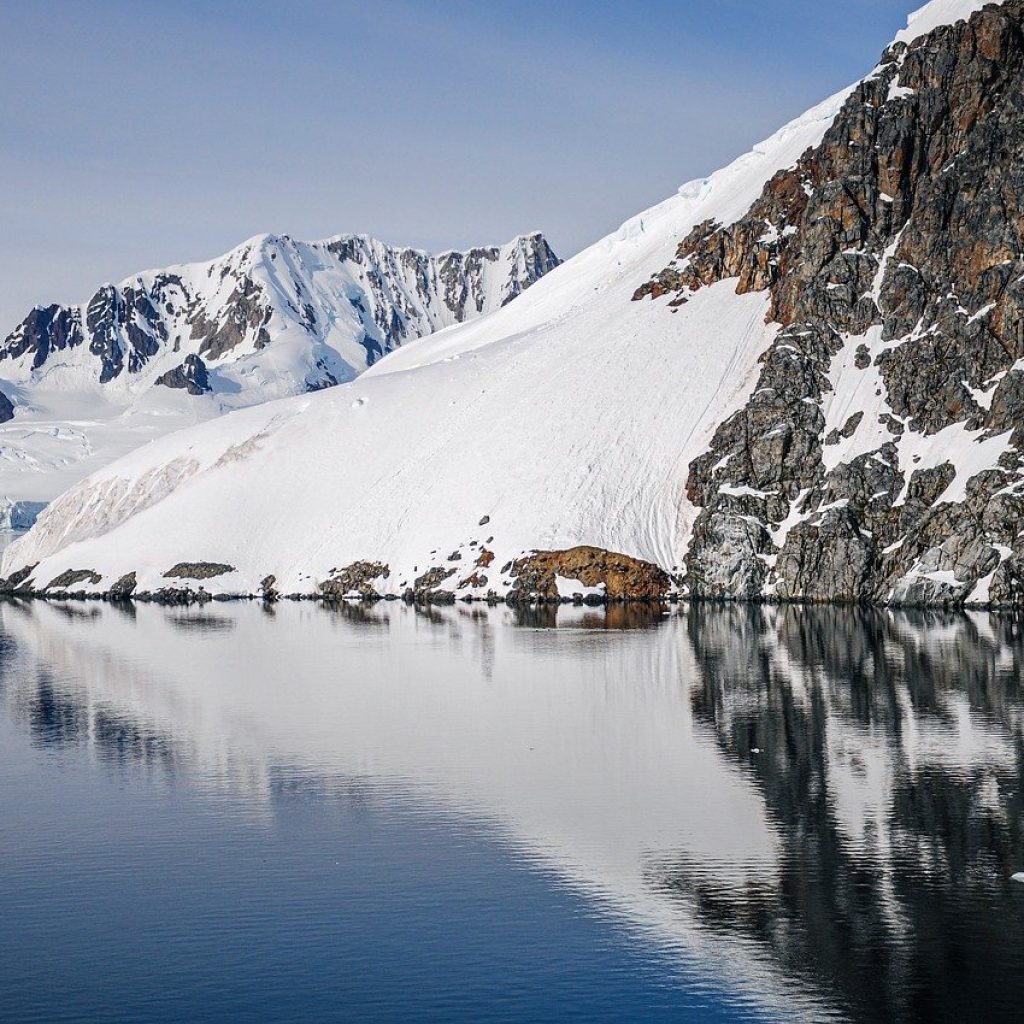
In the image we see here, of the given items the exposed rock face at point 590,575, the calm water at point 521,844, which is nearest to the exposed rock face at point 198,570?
the exposed rock face at point 590,575

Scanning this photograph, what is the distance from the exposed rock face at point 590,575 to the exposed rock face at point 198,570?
3810cm

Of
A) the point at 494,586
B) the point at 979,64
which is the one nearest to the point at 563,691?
the point at 494,586

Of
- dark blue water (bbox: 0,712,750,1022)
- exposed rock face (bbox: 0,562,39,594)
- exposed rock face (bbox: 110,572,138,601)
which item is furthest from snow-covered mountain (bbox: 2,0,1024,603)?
dark blue water (bbox: 0,712,750,1022)

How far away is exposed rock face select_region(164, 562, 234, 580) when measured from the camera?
15450cm

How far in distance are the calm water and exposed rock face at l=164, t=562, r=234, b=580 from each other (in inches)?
2998

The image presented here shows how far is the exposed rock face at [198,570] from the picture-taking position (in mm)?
154500

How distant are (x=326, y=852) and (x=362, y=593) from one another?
350 feet

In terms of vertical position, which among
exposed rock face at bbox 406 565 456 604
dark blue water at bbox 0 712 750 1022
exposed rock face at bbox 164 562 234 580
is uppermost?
exposed rock face at bbox 164 562 234 580

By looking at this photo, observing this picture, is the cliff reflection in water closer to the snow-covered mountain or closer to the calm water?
the calm water

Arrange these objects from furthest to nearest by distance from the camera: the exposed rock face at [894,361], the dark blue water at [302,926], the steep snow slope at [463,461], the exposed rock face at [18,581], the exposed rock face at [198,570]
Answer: the exposed rock face at [18,581], the exposed rock face at [198,570], the steep snow slope at [463,461], the exposed rock face at [894,361], the dark blue water at [302,926]

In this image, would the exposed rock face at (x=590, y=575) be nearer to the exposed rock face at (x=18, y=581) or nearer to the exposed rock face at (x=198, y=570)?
the exposed rock face at (x=198, y=570)

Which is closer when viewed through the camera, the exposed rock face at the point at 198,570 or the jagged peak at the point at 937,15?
the jagged peak at the point at 937,15

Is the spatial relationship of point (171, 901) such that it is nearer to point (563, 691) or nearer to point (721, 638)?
point (563, 691)

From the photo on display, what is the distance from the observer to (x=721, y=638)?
3666 inches
